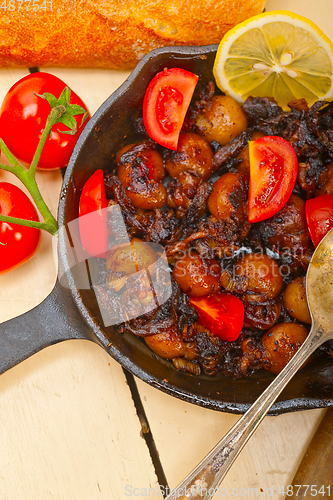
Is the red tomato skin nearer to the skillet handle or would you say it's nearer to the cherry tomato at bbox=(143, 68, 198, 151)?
the cherry tomato at bbox=(143, 68, 198, 151)

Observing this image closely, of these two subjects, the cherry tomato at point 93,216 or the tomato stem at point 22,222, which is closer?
the tomato stem at point 22,222

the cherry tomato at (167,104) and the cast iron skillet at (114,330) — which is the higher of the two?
the cherry tomato at (167,104)

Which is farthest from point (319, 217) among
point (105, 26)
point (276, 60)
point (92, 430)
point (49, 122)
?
point (92, 430)

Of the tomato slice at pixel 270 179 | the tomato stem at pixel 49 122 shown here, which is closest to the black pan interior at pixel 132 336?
the tomato stem at pixel 49 122

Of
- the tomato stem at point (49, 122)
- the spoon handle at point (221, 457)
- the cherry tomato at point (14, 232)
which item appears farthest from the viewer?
the cherry tomato at point (14, 232)

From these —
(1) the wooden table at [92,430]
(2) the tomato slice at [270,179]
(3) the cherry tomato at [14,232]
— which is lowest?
(1) the wooden table at [92,430]

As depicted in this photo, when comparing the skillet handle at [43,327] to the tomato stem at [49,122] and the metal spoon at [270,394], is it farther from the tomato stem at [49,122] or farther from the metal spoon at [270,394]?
the metal spoon at [270,394]
